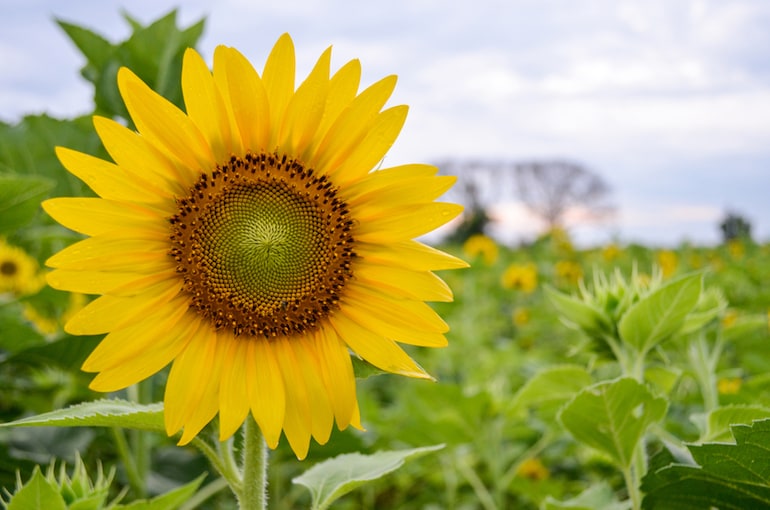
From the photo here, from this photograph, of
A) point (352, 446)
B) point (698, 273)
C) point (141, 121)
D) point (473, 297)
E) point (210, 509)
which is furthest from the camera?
point (473, 297)

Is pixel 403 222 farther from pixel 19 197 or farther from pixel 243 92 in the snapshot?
pixel 19 197

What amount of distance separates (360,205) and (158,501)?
39 cm

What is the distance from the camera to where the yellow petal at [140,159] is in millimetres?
803

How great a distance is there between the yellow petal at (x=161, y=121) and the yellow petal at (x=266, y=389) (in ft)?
0.72

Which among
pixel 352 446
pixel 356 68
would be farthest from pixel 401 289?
pixel 352 446

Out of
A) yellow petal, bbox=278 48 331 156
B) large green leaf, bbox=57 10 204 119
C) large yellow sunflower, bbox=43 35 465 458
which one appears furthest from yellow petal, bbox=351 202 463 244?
large green leaf, bbox=57 10 204 119

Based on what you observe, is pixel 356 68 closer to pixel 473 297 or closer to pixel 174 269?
pixel 174 269

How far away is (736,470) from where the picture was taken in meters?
0.84

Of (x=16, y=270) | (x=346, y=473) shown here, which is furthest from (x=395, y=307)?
(x=16, y=270)

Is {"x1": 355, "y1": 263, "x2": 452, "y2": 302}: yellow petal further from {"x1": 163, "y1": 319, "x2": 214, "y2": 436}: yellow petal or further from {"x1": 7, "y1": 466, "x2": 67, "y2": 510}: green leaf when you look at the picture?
{"x1": 7, "y1": 466, "x2": 67, "y2": 510}: green leaf

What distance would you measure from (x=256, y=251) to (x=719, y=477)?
56 cm

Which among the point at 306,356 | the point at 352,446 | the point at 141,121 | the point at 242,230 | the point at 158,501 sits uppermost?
the point at 141,121

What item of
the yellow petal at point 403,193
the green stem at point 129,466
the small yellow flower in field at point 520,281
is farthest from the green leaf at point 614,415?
the small yellow flower in field at point 520,281

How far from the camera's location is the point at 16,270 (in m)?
3.21
